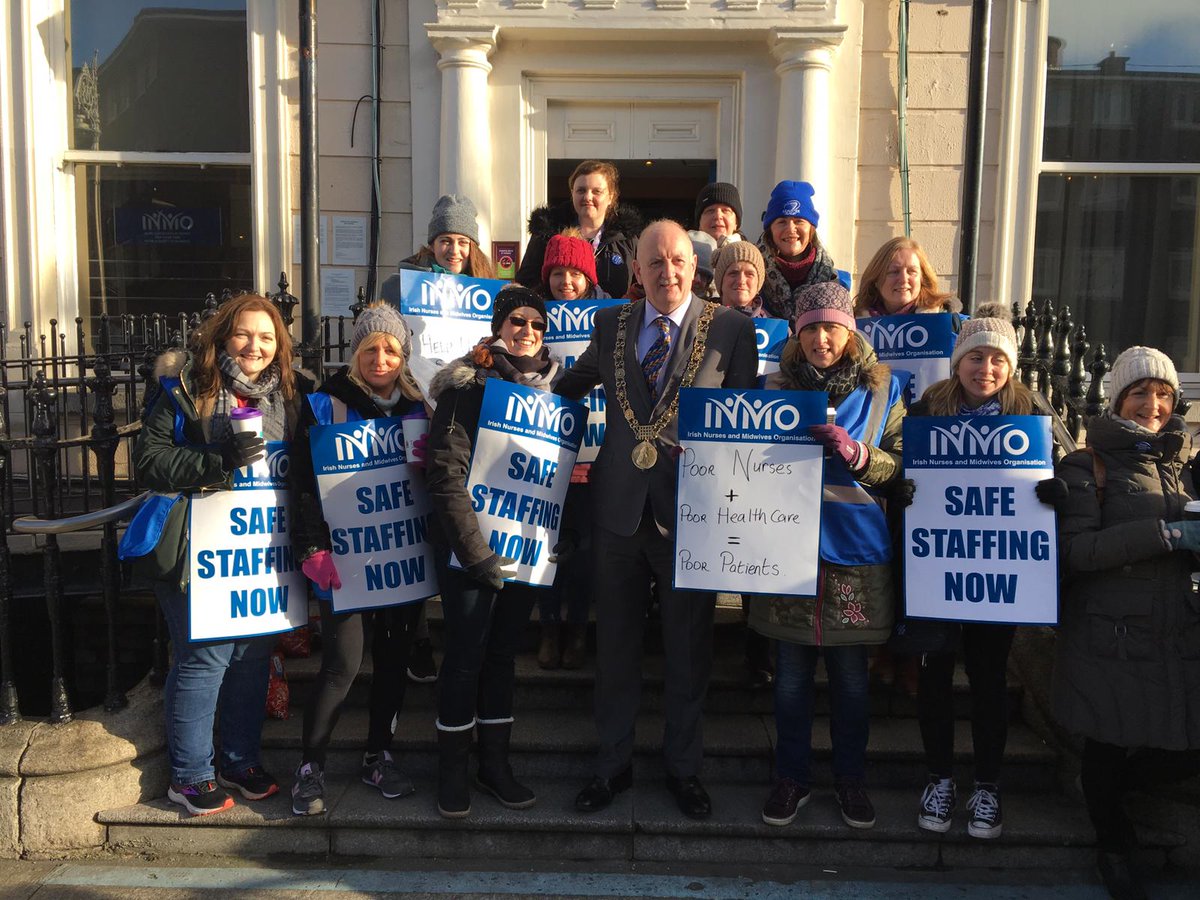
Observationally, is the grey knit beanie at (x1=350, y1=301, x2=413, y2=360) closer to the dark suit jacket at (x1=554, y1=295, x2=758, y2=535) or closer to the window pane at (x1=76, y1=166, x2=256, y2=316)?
the dark suit jacket at (x1=554, y1=295, x2=758, y2=535)

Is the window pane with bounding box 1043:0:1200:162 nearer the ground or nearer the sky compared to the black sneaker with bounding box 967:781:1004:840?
nearer the sky

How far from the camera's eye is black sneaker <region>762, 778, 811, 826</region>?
143 inches

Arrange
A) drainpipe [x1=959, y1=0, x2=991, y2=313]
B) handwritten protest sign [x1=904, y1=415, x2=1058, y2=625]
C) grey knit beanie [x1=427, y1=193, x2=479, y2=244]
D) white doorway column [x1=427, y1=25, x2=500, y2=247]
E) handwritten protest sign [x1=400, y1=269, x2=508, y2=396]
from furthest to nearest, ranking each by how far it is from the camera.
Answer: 1. white doorway column [x1=427, y1=25, x2=500, y2=247]
2. drainpipe [x1=959, y1=0, x2=991, y2=313]
3. grey knit beanie [x1=427, y1=193, x2=479, y2=244]
4. handwritten protest sign [x1=400, y1=269, x2=508, y2=396]
5. handwritten protest sign [x1=904, y1=415, x2=1058, y2=625]

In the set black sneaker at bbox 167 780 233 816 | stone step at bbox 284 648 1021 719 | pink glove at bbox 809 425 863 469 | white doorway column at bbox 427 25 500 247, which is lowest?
black sneaker at bbox 167 780 233 816

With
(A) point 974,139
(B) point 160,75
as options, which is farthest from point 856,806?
(B) point 160,75

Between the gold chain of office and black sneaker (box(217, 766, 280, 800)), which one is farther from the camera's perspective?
black sneaker (box(217, 766, 280, 800))

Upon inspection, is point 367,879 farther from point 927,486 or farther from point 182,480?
point 927,486

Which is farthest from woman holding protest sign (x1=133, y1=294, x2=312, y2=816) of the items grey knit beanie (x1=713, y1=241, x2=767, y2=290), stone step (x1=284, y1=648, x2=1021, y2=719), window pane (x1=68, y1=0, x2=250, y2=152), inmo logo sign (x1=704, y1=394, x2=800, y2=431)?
window pane (x1=68, y1=0, x2=250, y2=152)

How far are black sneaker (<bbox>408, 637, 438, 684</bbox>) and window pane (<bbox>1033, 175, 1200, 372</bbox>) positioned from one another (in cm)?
576

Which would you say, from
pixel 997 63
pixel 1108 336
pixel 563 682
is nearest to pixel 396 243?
pixel 563 682

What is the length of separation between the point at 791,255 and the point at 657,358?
1.23 metres

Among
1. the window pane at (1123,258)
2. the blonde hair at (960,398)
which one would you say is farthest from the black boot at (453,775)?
the window pane at (1123,258)

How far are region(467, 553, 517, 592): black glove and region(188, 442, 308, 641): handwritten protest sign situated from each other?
77 centimetres

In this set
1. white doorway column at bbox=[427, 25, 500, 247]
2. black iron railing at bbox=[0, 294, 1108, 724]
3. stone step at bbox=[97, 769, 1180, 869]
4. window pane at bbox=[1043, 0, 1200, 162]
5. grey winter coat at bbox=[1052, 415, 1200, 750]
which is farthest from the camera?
window pane at bbox=[1043, 0, 1200, 162]
